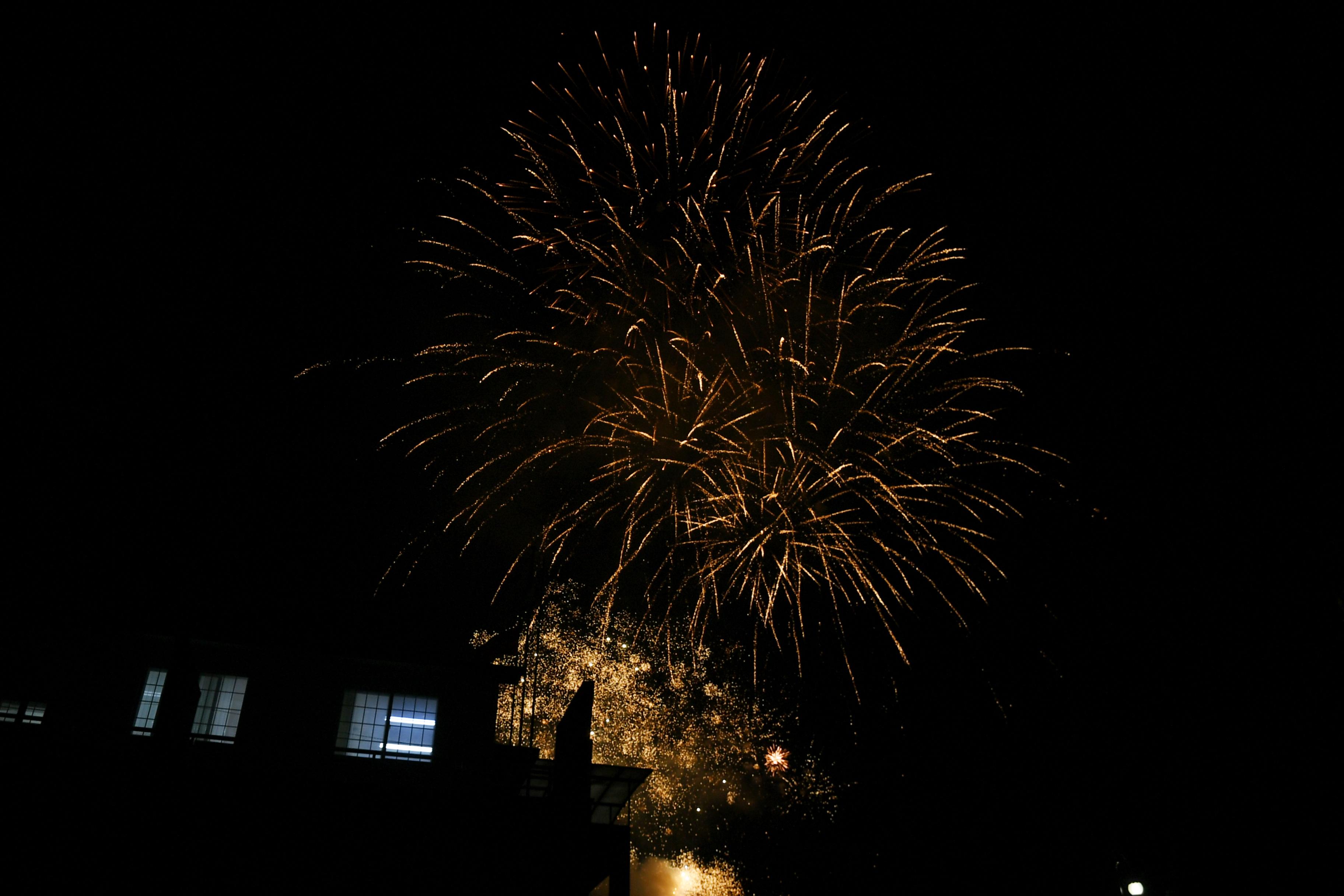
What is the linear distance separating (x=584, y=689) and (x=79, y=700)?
342 inches

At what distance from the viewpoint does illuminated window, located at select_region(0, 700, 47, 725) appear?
12672 mm

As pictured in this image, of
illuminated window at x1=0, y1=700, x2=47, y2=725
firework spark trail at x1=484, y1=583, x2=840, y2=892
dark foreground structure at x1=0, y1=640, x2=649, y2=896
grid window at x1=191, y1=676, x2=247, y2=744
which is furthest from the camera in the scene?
firework spark trail at x1=484, y1=583, x2=840, y2=892

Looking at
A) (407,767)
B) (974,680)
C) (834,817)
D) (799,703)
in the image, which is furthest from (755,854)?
(407,767)

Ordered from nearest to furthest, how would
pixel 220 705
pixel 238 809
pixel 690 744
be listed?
pixel 238 809 < pixel 220 705 < pixel 690 744

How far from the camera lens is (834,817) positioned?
1099 inches

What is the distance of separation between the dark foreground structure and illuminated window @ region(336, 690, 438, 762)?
760 mm

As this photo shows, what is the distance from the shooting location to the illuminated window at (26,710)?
1267cm

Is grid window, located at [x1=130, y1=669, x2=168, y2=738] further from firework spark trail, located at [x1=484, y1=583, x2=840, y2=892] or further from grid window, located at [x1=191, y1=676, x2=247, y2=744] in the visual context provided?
firework spark trail, located at [x1=484, y1=583, x2=840, y2=892]

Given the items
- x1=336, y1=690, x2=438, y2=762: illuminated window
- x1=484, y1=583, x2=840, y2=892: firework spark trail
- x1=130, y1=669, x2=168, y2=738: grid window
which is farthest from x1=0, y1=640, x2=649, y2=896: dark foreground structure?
x1=484, y1=583, x2=840, y2=892: firework spark trail

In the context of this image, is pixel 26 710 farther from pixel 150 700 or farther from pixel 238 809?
pixel 238 809

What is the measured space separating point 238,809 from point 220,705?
633 centimetres

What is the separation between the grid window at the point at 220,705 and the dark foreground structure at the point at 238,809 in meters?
0.39

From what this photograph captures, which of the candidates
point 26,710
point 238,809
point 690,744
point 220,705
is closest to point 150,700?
point 220,705

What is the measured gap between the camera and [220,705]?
1382cm
